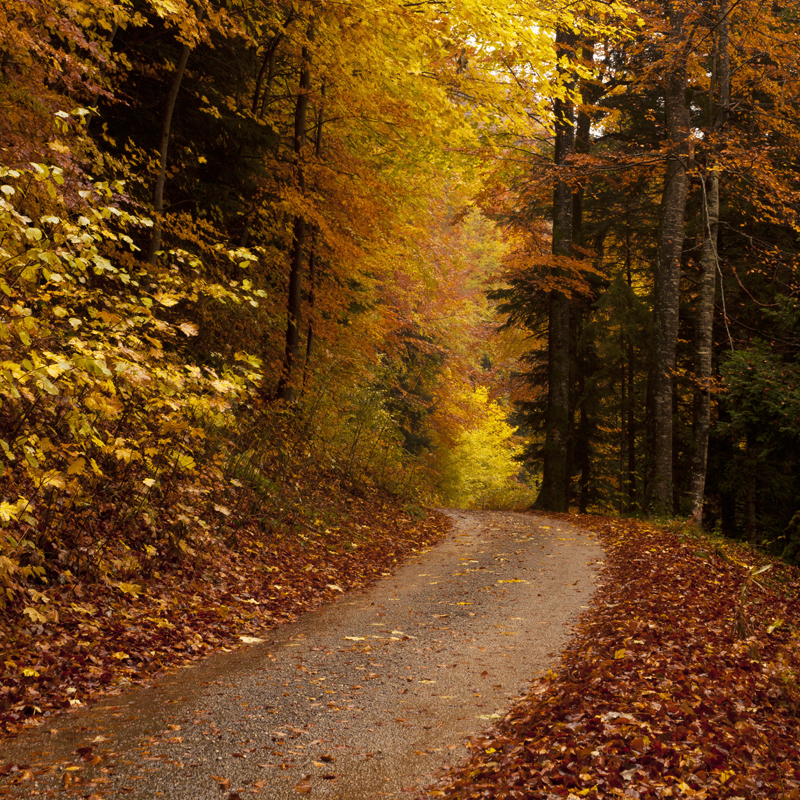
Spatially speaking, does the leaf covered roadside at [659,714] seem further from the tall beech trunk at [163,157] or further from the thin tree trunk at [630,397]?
the thin tree trunk at [630,397]

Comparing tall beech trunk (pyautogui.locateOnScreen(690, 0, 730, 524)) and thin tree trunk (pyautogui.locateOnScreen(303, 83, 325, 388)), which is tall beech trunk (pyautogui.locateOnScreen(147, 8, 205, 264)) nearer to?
thin tree trunk (pyautogui.locateOnScreen(303, 83, 325, 388))

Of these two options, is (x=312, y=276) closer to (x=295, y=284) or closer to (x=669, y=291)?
(x=295, y=284)

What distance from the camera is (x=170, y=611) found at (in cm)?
601

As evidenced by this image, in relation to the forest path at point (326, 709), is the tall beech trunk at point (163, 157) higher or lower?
higher

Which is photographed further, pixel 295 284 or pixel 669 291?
pixel 669 291

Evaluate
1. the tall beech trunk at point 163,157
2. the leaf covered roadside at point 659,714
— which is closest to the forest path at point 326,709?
the leaf covered roadside at point 659,714

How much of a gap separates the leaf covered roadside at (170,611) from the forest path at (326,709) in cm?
27

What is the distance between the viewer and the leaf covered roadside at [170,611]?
4.51 meters

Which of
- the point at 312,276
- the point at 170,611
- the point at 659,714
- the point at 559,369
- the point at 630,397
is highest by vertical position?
the point at 312,276

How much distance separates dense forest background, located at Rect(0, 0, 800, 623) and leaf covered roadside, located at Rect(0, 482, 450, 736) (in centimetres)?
24

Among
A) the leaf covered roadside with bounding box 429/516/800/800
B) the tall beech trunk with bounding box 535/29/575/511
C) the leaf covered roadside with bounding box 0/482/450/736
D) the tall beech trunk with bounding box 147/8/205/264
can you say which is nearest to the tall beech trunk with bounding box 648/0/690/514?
the tall beech trunk with bounding box 535/29/575/511

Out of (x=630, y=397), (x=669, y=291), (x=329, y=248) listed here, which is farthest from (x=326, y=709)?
(x=630, y=397)

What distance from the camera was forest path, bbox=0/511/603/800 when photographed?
139 inches

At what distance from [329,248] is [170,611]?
28.0ft
